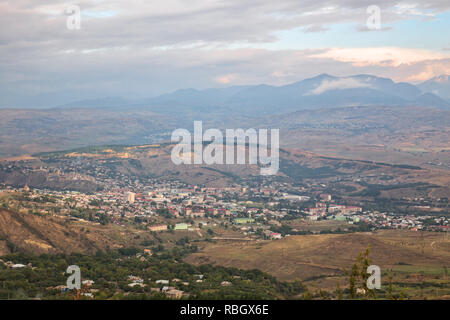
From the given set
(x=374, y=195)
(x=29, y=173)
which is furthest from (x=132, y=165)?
(x=374, y=195)

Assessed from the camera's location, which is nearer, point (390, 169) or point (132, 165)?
point (390, 169)
